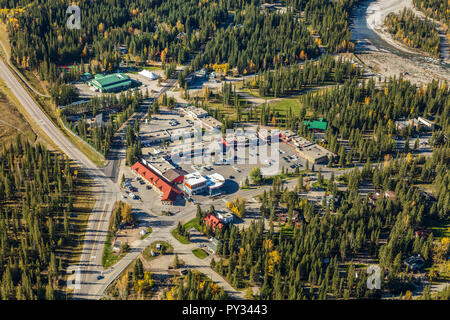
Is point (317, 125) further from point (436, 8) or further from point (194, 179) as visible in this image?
point (436, 8)

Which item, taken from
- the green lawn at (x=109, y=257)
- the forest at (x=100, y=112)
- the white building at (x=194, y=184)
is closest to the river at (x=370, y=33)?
the forest at (x=100, y=112)

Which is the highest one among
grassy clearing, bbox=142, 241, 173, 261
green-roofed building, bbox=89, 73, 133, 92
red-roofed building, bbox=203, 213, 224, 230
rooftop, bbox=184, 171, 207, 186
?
green-roofed building, bbox=89, 73, 133, 92

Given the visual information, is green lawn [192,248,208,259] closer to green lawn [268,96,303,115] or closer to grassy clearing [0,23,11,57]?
green lawn [268,96,303,115]

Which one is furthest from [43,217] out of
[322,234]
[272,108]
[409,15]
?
[409,15]

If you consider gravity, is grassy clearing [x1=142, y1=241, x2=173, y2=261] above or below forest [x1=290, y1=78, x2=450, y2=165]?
below

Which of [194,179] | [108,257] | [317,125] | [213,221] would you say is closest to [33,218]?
[108,257]

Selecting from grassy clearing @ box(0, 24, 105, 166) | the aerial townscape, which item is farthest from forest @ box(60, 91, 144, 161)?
grassy clearing @ box(0, 24, 105, 166)

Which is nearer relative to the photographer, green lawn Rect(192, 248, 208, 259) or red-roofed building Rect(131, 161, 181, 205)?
green lawn Rect(192, 248, 208, 259)
